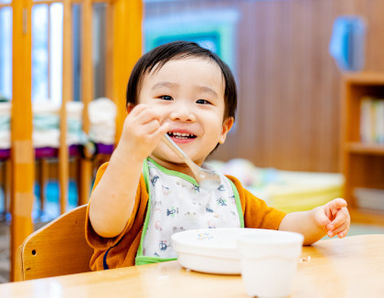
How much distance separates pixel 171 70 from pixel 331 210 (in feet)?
1.15

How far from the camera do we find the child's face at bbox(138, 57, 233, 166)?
883 mm

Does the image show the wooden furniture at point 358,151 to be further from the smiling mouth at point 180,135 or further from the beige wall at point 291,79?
the smiling mouth at point 180,135

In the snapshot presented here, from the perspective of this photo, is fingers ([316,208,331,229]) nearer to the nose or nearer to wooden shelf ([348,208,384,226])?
the nose

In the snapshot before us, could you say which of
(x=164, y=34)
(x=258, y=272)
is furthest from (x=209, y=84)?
(x=164, y=34)

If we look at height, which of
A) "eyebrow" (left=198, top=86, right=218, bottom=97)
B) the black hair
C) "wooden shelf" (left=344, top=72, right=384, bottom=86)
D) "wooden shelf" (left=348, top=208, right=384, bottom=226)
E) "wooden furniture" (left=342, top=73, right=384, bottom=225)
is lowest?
"wooden shelf" (left=348, top=208, right=384, bottom=226)

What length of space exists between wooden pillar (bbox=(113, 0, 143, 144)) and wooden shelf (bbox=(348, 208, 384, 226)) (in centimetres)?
207

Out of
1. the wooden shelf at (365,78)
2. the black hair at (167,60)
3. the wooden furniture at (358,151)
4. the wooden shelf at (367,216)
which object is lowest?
the wooden shelf at (367,216)

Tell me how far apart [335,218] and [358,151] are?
2847mm

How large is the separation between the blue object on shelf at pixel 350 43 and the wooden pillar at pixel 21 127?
2.82 meters

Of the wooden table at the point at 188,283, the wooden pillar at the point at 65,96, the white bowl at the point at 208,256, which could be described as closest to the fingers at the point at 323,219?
the wooden table at the point at 188,283

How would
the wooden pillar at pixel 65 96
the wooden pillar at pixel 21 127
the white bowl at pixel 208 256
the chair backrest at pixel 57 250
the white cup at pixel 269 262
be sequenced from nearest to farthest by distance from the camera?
1. the white cup at pixel 269 262
2. the white bowl at pixel 208 256
3. the chair backrest at pixel 57 250
4. the wooden pillar at pixel 21 127
5. the wooden pillar at pixel 65 96

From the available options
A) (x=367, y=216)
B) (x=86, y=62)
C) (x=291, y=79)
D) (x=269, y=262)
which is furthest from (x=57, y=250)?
(x=291, y=79)

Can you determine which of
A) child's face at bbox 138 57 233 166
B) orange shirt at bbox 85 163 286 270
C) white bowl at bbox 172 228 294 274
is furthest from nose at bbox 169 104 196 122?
white bowl at bbox 172 228 294 274

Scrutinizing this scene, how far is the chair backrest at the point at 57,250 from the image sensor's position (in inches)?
29.3
